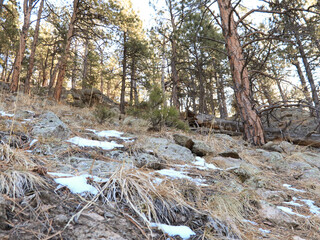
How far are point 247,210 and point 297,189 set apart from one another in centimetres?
139

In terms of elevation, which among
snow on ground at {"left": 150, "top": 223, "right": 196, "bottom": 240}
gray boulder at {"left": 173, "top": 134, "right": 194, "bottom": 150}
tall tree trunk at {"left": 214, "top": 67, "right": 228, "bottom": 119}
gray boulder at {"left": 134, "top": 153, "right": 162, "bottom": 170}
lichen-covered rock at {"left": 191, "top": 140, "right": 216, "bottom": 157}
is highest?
tall tree trunk at {"left": 214, "top": 67, "right": 228, "bottom": 119}

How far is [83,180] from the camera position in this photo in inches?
54.4

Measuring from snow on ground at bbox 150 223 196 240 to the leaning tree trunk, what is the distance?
464 cm

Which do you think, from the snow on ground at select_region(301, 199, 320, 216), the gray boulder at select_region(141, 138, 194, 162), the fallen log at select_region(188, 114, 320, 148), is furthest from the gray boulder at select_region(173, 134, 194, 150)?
the snow on ground at select_region(301, 199, 320, 216)

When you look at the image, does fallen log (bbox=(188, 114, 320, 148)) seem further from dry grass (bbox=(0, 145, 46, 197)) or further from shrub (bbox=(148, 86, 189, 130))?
dry grass (bbox=(0, 145, 46, 197))

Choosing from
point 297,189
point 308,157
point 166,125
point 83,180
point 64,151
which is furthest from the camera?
point 166,125

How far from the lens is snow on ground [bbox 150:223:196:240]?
1109mm

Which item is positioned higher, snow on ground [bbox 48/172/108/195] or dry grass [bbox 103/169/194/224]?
snow on ground [bbox 48/172/108/195]

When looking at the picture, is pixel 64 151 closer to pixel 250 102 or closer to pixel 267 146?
pixel 267 146

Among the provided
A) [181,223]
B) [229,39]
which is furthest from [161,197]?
[229,39]

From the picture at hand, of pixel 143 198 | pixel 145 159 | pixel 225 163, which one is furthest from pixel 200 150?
pixel 143 198

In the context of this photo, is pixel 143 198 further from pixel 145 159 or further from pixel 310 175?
pixel 310 175

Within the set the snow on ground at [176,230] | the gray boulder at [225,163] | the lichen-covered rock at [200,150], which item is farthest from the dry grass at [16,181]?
the lichen-covered rock at [200,150]

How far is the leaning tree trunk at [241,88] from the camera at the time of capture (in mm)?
5230
